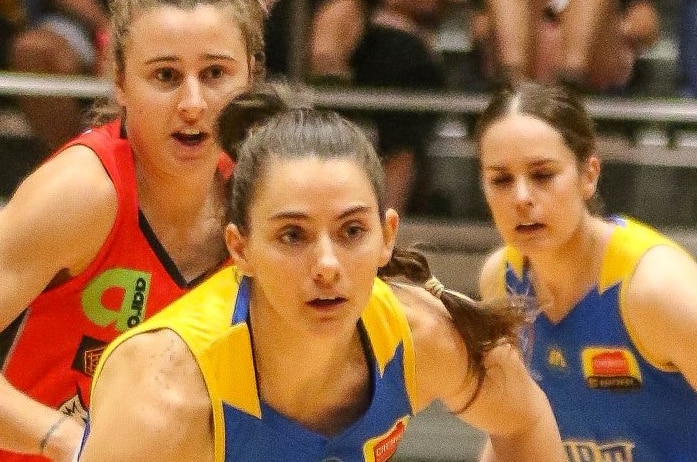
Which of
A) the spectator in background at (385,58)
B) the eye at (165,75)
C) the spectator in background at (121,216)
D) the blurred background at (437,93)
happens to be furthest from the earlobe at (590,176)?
the spectator in background at (385,58)

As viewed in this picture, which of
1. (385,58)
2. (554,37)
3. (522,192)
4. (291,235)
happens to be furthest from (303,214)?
(385,58)

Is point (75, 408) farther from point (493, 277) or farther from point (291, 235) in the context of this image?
point (493, 277)

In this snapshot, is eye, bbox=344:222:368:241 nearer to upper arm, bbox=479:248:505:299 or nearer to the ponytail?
the ponytail

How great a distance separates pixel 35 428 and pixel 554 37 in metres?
1.84

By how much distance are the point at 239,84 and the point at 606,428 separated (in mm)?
819

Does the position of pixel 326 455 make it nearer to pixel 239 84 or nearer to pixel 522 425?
pixel 522 425

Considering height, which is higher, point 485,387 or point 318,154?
point 318,154

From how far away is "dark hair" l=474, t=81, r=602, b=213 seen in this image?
194 centimetres

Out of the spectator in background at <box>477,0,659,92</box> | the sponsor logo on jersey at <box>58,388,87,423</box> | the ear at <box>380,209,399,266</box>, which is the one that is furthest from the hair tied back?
the spectator in background at <box>477,0,659,92</box>

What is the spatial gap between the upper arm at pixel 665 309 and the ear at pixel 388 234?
0.56 meters

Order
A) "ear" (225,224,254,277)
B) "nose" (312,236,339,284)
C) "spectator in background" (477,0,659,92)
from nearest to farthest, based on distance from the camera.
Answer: "nose" (312,236,339,284) < "ear" (225,224,254,277) < "spectator in background" (477,0,659,92)

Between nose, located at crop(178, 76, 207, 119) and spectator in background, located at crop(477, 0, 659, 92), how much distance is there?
1419 mm

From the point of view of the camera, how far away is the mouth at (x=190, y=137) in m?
1.56

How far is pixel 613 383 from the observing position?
74.0 inches
